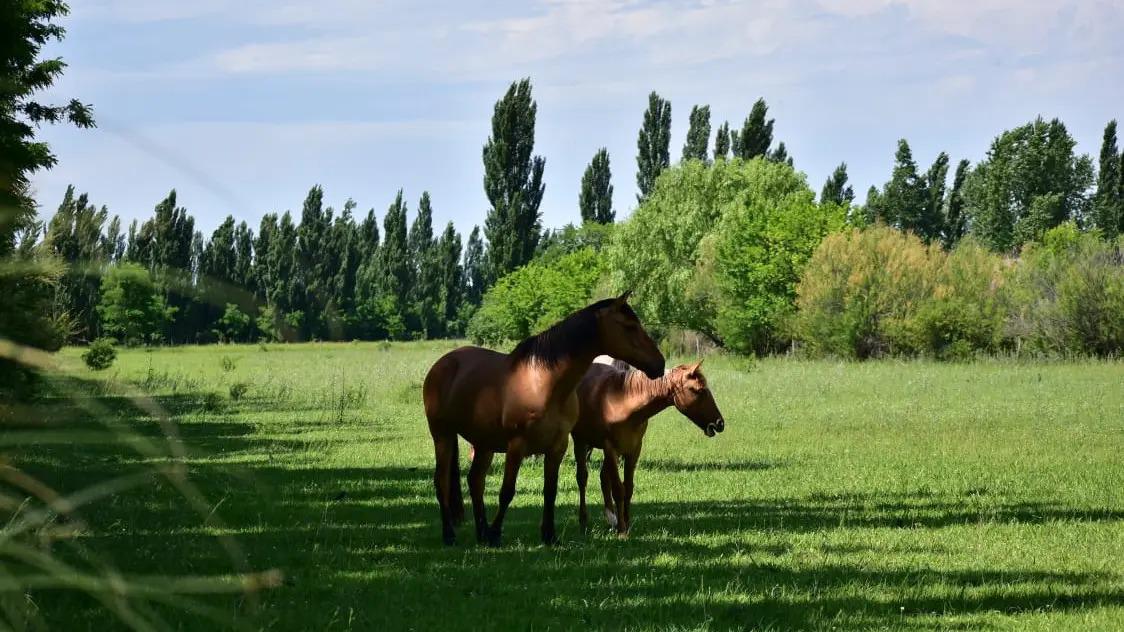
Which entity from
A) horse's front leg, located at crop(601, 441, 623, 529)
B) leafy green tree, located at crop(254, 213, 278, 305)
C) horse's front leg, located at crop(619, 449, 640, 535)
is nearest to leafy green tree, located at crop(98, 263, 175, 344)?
leafy green tree, located at crop(254, 213, 278, 305)

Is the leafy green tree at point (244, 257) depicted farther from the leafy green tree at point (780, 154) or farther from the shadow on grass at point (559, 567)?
the leafy green tree at point (780, 154)

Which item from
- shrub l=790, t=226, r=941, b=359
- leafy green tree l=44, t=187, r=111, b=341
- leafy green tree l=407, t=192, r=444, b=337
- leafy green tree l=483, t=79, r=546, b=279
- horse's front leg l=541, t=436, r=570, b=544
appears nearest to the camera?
leafy green tree l=44, t=187, r=111, b=341

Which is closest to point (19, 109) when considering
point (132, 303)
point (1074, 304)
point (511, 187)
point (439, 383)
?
point (439, 383)

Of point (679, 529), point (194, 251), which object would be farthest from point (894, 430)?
point (194, 251)

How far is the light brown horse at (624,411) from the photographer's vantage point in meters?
11.4

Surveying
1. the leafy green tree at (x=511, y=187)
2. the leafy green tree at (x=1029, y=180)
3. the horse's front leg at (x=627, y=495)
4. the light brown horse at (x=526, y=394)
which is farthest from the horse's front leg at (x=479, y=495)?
the leafy green tree at (x=1029, y=180)

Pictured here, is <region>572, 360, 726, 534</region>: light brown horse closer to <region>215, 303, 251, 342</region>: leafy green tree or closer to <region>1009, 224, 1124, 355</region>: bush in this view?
<region>215, 303, 251, 342</region>: leafy green tree

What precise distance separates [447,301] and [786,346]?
133 ft

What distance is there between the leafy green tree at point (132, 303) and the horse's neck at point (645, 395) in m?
8.86

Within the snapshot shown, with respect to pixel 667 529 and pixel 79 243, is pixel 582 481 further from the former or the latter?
pixel 79 243

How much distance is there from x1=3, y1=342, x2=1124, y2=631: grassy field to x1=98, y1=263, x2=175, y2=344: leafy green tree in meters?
0.24

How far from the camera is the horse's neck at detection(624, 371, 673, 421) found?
449 inches

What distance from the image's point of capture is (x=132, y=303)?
235cm

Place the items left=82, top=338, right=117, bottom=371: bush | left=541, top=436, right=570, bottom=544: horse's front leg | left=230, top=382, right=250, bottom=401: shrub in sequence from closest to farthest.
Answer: left=82, top=338, right=117, bottom=371: bush, left=541, top=436, right=570, bottom=544: horse's front leg, left=230, top=382, right=250, bottom=401: shrub
